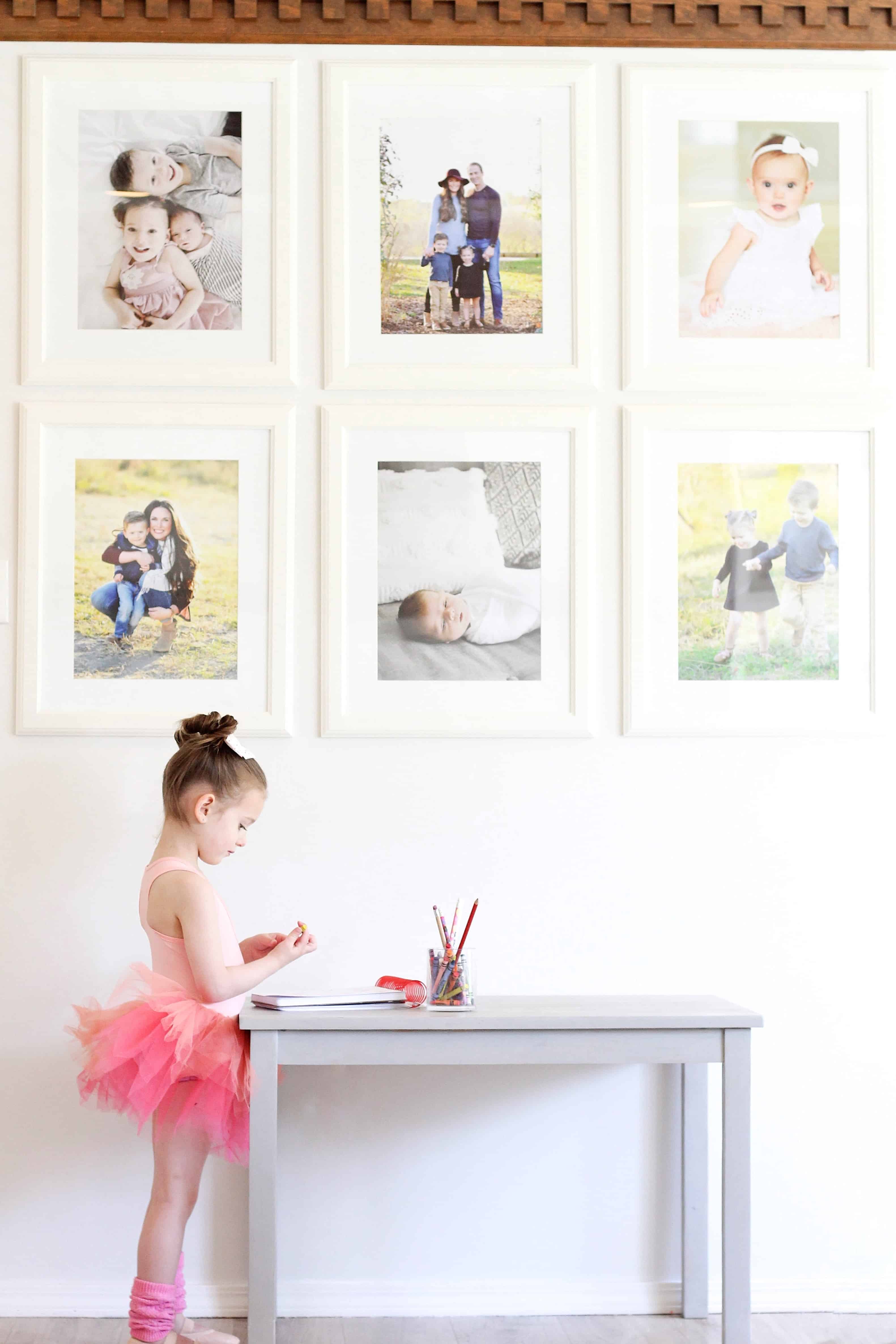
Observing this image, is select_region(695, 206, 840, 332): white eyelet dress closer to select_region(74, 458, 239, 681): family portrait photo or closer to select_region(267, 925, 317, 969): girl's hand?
select_region(74, 458, 239, 681): family portrait photo

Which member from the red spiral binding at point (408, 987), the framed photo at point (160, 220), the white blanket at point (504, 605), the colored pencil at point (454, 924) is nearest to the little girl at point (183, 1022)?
the red spiral binding at point (408, 987)

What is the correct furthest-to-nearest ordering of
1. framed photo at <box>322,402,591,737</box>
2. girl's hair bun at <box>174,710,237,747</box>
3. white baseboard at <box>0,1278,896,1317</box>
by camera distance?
1. framed photo at <box>322,402,591,737</box>
2. white baseboard at <box>0,1278,896,1317</box>
3. girl's hair bun at <box>174,710,237,747</box>

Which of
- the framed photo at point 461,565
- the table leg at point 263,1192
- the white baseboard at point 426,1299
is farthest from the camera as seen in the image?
the framed photo at point 461,565

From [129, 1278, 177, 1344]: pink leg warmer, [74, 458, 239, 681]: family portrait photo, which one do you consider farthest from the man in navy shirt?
[129, 1278, 177, 1344]: pink leg warmer

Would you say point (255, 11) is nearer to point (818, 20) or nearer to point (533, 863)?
point (818, 20)

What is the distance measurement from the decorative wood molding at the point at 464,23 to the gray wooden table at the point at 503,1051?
1.99 m

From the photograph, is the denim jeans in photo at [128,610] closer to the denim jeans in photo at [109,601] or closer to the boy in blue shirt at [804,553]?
the denim jeans in photo at [109,601]

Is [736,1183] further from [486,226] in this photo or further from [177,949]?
[486,226]

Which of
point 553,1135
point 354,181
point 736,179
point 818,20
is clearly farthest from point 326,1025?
point 818,20

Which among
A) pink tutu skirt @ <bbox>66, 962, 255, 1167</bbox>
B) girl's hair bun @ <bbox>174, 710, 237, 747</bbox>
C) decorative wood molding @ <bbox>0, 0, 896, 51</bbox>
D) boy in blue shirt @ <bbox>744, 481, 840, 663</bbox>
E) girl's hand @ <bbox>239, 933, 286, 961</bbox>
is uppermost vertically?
decorative wood molding @ <bbox>0, 0, 896, 51</bbox>

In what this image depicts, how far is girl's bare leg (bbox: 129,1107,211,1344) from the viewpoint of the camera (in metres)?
2.06

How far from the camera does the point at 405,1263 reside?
238cm

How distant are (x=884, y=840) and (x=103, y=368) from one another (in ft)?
6.34

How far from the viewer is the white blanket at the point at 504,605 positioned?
8.11 ft
